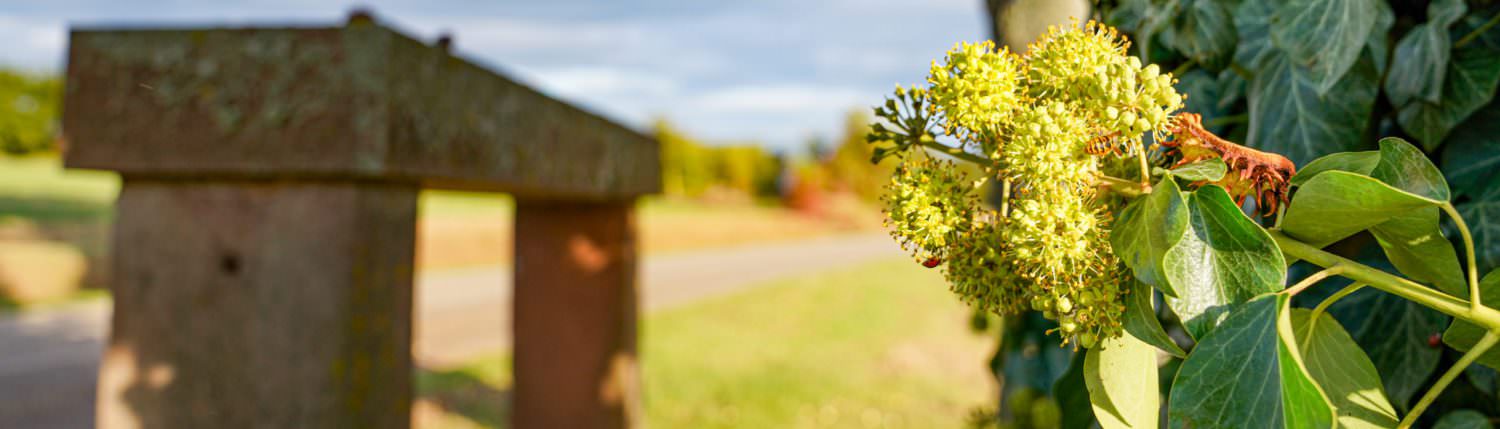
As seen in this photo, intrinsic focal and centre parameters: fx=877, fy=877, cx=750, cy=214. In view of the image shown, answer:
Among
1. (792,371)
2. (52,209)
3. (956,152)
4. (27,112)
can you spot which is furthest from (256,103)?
(27,112)

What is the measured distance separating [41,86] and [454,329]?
112 feet

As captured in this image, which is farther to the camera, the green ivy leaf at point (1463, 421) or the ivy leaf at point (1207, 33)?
the ivy leaf at point (1207, 33)

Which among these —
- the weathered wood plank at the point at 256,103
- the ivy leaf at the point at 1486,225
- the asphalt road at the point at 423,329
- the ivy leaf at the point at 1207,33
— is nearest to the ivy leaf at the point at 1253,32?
the ivy leaf at the point at 1207,33

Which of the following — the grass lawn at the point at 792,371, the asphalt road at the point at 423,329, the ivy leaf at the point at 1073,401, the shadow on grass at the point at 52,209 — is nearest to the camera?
the ivy leaf at the point at 1073,401

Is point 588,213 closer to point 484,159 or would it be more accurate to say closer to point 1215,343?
point 484,159

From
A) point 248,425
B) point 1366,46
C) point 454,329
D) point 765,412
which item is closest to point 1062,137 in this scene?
point 1366,46

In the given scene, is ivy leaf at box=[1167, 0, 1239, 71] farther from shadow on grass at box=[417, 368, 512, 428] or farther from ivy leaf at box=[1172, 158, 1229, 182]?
shadow on grass at box=[417, 368, 512, 428]

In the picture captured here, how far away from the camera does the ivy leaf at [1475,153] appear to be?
0.93 meters

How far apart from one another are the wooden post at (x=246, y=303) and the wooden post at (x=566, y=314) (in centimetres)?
153

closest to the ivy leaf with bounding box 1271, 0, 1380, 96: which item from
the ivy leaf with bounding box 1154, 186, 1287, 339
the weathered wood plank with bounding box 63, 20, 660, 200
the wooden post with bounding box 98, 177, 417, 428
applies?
the ivy leaf with bounding box 1154, 186, 1287, 339

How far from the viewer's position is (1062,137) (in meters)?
0.56

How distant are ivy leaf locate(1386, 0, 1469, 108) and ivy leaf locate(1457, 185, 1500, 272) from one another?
11cm

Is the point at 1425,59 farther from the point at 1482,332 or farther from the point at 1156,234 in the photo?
the point at 1156,234

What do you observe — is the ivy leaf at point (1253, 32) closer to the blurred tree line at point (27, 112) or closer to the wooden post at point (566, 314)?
the wooden post at point (566, 314)
